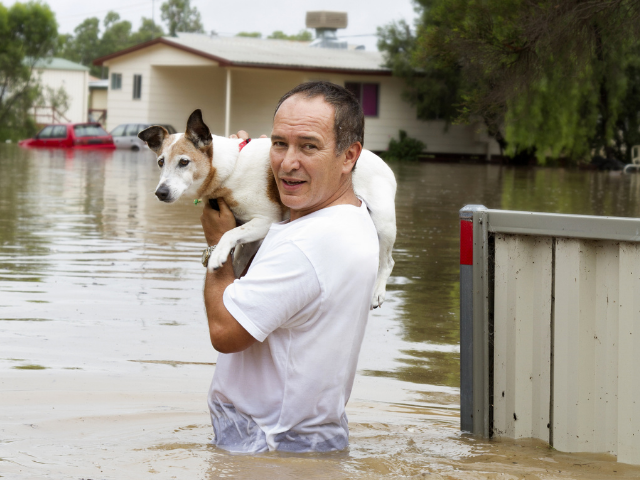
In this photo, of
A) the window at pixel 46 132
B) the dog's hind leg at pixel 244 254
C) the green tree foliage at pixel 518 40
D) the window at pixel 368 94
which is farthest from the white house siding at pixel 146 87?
the dog's hind leg at pixel 244 254

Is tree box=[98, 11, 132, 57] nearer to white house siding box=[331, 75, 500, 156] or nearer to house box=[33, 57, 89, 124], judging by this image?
house box=[33, 57, 89, 124]

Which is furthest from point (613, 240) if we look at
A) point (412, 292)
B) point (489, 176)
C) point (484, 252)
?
point (489, 176)

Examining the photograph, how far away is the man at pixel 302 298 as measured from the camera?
3.06m

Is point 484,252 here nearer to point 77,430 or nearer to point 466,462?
point 466,462

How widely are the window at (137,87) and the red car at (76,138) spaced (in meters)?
2.90

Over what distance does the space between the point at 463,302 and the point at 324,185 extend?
1096 millimetres

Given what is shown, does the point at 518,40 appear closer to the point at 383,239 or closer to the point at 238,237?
the point at 383,239

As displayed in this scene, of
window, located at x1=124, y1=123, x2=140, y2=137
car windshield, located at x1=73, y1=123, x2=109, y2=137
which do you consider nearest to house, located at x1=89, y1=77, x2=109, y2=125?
car windshield, located at x1=73, y1=123, x2=109, y2=137

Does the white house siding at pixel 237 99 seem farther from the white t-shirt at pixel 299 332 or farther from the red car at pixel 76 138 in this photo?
the white t-shirt at pixel 299 332

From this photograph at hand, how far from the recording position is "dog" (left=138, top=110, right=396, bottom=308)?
416cm

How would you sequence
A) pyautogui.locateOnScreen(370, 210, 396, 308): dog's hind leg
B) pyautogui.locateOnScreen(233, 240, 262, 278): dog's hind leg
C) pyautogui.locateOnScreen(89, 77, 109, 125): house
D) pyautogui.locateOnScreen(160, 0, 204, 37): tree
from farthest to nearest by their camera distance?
1. pyautogui.locateOnScreen(160, 0, 204, 37): tree
2. pyautogui.locateOnScreen(89, 77, 109, 125): house
3. pyautogui.locateOnScreen(370, 210, 396, 308): dog's hind leg
4. pyautogui.locateOnScreen(233, 240, 262, 278): dog's hind leg

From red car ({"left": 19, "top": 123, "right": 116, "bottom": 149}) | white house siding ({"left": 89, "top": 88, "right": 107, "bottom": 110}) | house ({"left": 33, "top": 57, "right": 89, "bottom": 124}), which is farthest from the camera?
white house siding ({"left": 89, "top": 88, "right": 107, "bottom": 110})

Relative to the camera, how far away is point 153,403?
15.9 feet

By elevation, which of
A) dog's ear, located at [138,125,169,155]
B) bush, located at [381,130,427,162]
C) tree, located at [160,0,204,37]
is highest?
tree, located at [160,0,204,37]
